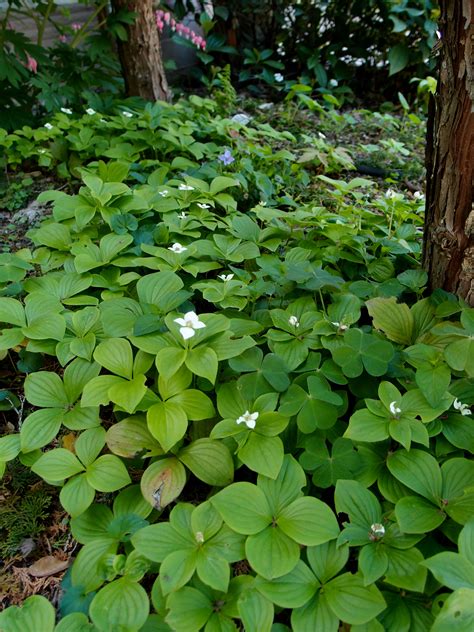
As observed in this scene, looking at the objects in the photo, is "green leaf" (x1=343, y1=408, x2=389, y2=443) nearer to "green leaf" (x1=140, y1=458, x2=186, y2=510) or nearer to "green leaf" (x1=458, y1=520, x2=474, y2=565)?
"green leaf" (x1=458, y1=520, x2=474, y2=565)

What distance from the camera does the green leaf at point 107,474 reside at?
138cm

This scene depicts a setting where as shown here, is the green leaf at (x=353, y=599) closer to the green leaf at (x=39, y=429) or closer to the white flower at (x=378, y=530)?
the white flower at (x=378, y=530)

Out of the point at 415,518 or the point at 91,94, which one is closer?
the point at 415,518

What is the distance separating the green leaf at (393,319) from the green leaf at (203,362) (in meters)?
0.59

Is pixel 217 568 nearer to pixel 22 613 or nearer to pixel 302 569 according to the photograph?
pixel 302 569

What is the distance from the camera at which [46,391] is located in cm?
158

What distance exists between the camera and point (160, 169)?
9.02ft

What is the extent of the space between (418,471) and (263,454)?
15.9 inches

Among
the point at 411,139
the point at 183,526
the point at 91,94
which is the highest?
the point at 91,94

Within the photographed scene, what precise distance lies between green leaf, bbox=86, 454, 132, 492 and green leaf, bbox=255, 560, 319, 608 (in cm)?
45

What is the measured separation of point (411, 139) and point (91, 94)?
2553 mm

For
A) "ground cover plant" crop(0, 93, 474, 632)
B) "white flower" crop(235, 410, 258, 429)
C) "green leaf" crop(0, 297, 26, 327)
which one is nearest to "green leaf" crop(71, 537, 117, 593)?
"ground cover plant" crop(0, 93, 474, 632)

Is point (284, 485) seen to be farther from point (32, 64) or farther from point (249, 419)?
point (32, 64)

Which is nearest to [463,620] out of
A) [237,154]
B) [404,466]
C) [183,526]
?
[404,466]
